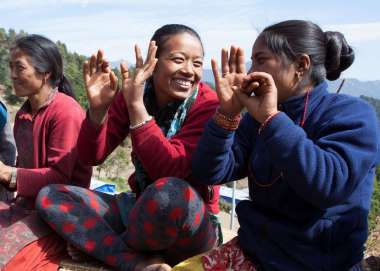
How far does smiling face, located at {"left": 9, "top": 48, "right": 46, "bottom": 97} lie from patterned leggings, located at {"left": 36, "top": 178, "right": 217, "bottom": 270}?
2.45 ft

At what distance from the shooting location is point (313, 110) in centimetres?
185

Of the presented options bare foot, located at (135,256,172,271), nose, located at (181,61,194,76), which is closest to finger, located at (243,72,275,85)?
nose, located at (181,61,194,76)

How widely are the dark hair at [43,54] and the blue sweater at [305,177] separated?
132cm

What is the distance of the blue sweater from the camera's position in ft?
5.32

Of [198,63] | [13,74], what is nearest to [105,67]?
[198,63]

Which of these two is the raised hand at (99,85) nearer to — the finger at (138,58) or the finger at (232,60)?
the finger at (138,58)

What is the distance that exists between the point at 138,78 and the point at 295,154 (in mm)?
835

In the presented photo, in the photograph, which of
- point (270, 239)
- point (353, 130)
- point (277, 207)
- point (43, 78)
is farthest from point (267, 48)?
point (43, 78)

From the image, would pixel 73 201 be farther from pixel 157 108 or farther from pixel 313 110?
pixel 313 110

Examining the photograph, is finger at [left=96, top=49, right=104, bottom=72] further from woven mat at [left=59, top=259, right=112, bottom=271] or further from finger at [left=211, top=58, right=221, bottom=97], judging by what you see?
woven mat at [left=59, top=259, right=112, bottom=271]

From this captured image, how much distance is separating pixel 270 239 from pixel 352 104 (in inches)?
23.3

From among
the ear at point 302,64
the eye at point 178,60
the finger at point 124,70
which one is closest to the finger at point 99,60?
the finger at point 124,70

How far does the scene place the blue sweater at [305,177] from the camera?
1621mm

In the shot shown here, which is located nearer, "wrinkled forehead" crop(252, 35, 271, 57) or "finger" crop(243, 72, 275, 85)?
"finger" crop(243, 72, 275, 85)
